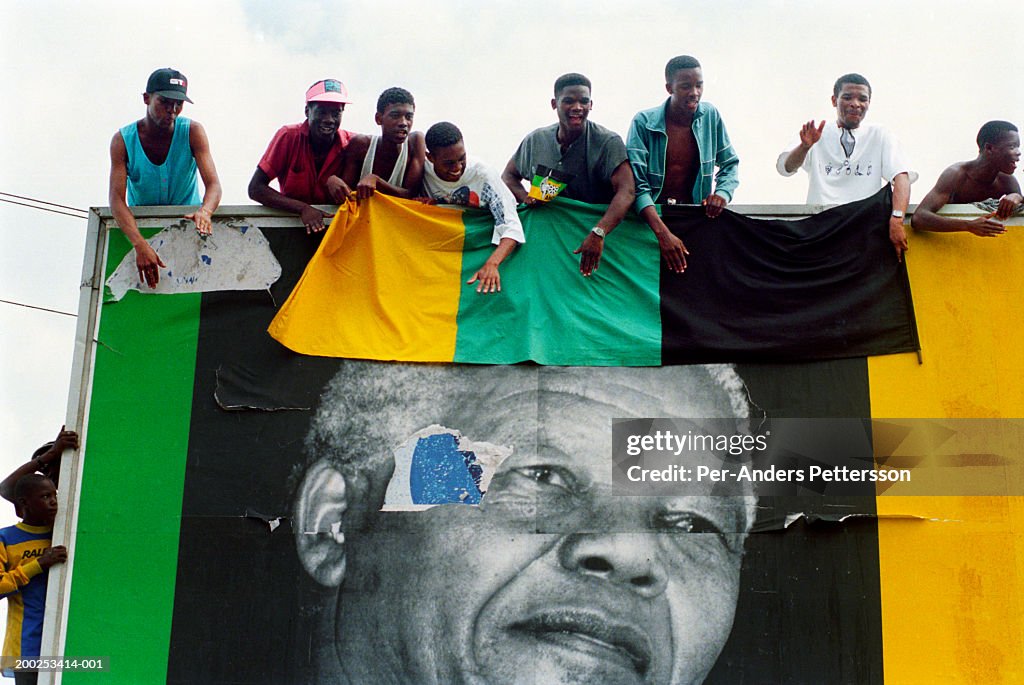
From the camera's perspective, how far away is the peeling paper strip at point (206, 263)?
7074 millimetres

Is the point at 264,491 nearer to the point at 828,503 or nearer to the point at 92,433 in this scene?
the point at 92,433

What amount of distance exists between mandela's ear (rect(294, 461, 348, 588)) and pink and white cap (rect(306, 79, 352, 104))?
89.6 inches

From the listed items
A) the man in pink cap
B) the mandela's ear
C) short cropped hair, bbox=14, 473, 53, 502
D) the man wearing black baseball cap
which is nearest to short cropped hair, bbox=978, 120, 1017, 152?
the man in pink cap

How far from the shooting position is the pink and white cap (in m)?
7.16

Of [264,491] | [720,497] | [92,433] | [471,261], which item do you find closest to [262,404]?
[264,491]

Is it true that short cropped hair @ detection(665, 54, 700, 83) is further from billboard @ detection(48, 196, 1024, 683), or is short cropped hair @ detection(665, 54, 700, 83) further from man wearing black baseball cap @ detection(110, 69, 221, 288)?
man wearing black baseball cap @ detection(110, 69, 221, 288)

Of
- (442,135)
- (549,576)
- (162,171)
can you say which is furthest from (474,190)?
(549,576)

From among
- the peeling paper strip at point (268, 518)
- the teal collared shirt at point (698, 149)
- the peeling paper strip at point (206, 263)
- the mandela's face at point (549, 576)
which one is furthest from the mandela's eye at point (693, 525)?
the peeling paper strip at point (206, 263)

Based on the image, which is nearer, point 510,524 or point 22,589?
point 510,524

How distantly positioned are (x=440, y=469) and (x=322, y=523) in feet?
2.46

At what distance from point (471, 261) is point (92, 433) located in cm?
252

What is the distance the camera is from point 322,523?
661 centimetres

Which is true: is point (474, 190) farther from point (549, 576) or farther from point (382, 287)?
point (549, 576)

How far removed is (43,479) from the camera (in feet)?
22.5
